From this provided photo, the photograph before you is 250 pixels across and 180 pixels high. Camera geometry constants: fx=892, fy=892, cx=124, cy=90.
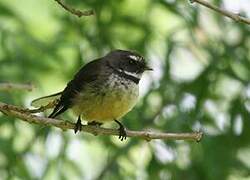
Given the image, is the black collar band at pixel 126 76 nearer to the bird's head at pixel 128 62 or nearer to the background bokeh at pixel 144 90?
the bird's head at pixel 128 62

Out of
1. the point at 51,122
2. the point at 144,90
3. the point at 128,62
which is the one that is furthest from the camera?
the point at 144,90

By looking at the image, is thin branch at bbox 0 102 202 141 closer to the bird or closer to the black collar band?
the bird

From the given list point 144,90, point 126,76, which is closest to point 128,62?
point 126,76

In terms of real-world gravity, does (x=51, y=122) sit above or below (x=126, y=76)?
below

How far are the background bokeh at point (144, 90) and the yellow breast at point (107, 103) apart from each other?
36.4 inches

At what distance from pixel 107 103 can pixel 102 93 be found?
0.11 meters

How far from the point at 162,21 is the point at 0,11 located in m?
1.57

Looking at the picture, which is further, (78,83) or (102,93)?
(78,83)

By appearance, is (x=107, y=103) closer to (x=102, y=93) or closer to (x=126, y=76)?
(x=102, y=93)

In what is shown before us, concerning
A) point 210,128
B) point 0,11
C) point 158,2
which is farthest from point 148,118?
point 0,11

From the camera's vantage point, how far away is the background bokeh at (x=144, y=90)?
21.7ft

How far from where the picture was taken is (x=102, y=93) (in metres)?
5.51

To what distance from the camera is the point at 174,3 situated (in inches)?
268

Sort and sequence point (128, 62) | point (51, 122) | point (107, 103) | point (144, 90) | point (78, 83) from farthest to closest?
point (144, 90) → point (128, 62) → point (78, 83) → point (107, 103) → point (51, 122)
